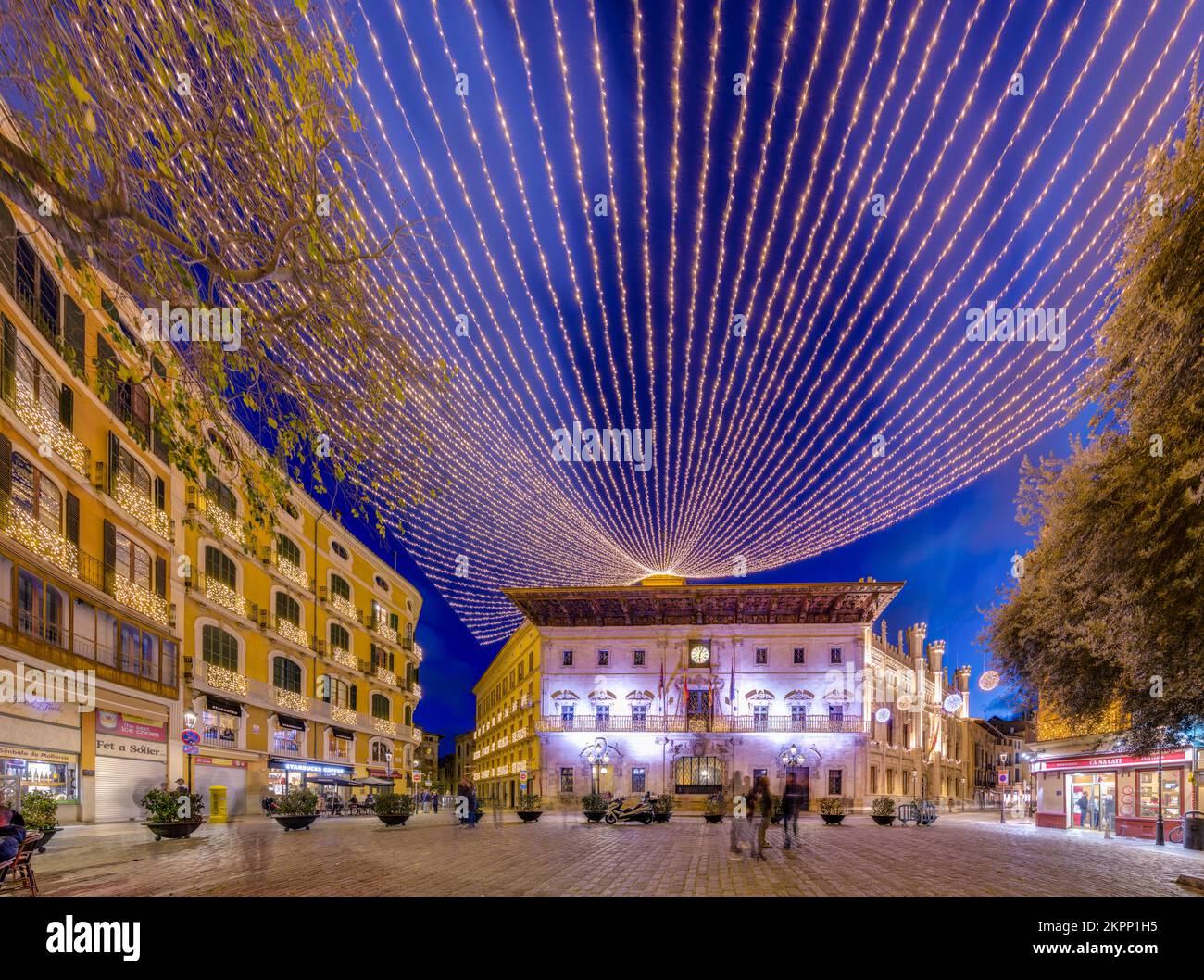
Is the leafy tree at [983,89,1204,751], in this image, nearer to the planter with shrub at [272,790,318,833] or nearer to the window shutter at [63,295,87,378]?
the planter with shrub at [272,790,318,833]

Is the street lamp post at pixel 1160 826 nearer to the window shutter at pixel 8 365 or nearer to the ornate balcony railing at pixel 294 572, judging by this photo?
the window shutter at pixel 8 365

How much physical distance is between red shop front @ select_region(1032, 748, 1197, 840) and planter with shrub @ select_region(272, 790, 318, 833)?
74.9 ft

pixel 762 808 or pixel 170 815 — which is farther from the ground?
pixel 762 808

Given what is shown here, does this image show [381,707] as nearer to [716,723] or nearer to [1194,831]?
[716,723]

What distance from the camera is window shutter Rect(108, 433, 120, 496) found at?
23156mm

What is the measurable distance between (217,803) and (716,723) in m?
26.9

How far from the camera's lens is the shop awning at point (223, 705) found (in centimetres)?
2933

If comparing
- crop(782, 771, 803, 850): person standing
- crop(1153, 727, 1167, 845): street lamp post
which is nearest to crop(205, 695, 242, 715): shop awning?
crop(782, 771, 803, 850): person standing

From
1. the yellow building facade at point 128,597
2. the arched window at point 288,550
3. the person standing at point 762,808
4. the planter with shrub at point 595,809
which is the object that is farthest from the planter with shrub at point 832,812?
the arched window at point 288,550

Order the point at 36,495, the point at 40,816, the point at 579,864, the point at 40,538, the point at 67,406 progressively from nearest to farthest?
the point at 579,864, the point at 40,816, the point at 40,538, the point at 36,495, the point at 67,406

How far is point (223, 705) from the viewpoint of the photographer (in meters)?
30.2

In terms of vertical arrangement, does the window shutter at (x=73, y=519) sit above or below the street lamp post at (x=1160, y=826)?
above

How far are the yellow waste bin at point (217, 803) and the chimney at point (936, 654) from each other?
49254 millimetres

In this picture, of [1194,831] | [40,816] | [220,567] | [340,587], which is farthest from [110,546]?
[1194,831]
